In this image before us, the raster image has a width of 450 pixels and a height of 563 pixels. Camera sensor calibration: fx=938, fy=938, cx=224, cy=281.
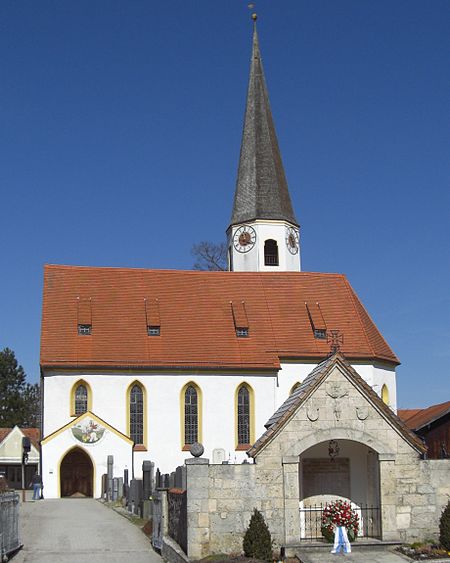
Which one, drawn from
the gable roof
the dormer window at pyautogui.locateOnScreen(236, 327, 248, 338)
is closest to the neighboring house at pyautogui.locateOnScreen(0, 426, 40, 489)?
the dormer window at pyautogui.locateOnScreen(236, 327, 248, 338)

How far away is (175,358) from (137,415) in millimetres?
3206

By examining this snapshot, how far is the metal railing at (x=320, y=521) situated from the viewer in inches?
807

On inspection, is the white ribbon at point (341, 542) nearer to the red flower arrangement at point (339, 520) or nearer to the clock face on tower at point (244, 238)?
the red flower arrangement at point (339, 520)

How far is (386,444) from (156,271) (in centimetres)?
3011

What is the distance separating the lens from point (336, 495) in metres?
21.3

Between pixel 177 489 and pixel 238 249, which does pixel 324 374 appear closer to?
pixel 177 489

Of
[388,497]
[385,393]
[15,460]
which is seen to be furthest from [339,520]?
[15,460]

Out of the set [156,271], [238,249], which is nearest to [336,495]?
[156,271]

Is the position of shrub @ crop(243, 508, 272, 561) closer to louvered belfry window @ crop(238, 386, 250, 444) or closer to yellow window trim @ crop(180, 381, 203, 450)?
yellow window trim @ crop(180, 381, 203, 450)

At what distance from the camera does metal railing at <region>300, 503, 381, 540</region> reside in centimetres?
2050

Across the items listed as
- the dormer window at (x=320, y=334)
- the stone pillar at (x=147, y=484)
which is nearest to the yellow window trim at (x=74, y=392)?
the dormer window at (x=320, y=334)

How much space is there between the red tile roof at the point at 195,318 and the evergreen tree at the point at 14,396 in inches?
1577

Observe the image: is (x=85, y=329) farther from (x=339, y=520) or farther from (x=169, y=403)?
(x=339, y=520)

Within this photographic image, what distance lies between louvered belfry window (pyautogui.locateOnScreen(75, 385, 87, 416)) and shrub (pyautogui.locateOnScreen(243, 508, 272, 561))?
24.9 metres
